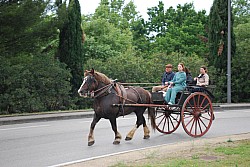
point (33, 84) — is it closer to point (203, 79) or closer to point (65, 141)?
point (65, 141)

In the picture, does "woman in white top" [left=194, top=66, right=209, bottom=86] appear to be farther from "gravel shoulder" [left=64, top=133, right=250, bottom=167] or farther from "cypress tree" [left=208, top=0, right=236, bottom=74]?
"cypress tree" [left=208, top=0, right=236, bottom=74]

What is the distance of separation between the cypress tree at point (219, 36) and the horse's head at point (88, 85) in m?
21.4

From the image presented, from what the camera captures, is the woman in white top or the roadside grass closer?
the roadside grass

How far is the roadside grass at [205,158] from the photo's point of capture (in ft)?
28.6

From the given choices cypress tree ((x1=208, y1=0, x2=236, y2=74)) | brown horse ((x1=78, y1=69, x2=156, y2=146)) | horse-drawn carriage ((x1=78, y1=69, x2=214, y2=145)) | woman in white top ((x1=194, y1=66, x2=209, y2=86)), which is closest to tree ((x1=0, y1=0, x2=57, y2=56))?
A: horse-drawn carriage ((x1=78, y1=69, x2=214, y2=145))

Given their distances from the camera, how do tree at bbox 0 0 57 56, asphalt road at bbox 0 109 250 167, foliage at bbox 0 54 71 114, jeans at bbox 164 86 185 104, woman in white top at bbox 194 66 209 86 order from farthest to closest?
foliage at bbox 0 54 71 114, tree at bbox 0 0 57 56, woman in white top at bbox 194 66 209 86, jeans at bbox 164 86 185 104, asphalt road at bbox 0 109 250 167

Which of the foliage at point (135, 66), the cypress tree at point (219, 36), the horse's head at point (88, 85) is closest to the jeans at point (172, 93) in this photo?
the horse's head at point (88, 85)

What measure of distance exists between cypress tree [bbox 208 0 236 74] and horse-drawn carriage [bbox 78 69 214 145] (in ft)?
58.7

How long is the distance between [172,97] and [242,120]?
647 centimetres

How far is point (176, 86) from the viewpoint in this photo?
1405 cm

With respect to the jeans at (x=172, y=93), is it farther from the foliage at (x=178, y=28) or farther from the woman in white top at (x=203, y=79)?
the foliage at (x=178, y=28)

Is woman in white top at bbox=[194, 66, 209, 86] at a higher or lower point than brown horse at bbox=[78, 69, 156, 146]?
higher

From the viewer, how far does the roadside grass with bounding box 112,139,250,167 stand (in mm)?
8727

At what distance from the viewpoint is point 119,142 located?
12.5 meters
